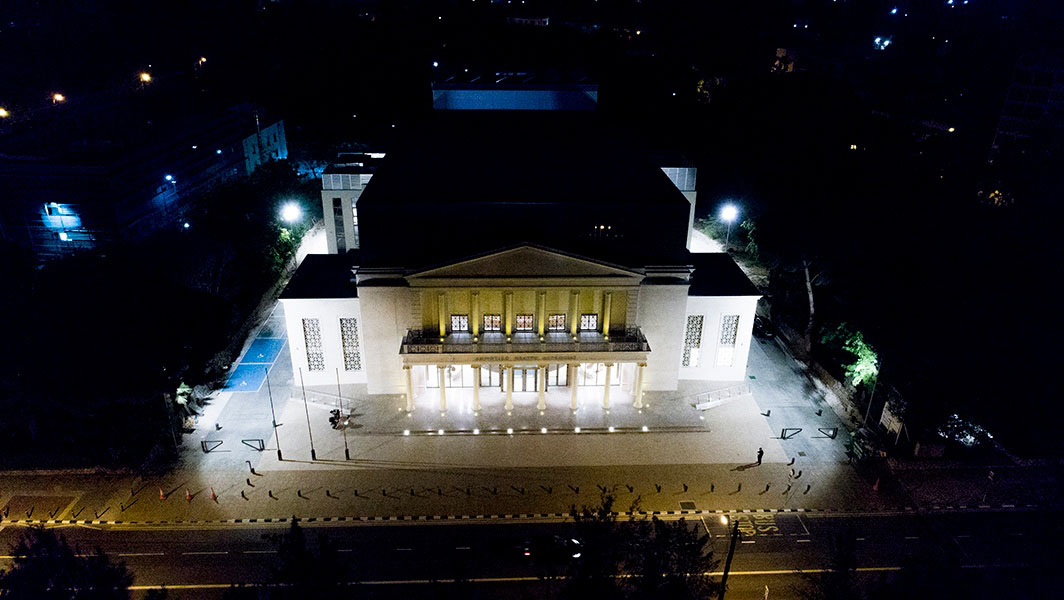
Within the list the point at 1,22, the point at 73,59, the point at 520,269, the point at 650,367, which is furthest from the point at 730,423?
the point at 1,22

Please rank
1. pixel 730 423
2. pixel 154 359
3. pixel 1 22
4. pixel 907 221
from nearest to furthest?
pixel 154 359 → pixel 730 423 → pixel 907 221 → pixel 1 22

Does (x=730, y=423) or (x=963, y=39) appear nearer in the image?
(x=730, y=423)

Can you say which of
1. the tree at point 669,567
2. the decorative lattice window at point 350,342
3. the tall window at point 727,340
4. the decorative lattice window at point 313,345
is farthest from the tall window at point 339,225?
the tree at point 669,567

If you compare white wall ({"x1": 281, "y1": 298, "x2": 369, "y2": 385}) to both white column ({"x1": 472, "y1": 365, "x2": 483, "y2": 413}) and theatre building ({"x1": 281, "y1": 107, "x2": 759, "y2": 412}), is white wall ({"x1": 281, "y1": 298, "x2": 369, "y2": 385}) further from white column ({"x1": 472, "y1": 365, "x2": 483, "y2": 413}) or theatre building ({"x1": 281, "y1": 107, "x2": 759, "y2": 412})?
white column ({"x1": 472, "y1": 365, "x2": 483, "y2": 413})

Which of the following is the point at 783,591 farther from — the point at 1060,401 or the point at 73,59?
the point at 73,59

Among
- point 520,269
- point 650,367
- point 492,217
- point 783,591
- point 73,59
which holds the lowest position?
point 783,591

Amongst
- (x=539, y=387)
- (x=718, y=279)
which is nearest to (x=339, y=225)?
(x=539, y=387)

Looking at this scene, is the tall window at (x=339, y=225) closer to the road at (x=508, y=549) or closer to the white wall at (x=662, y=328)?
the white wall at (x=662, y=328)

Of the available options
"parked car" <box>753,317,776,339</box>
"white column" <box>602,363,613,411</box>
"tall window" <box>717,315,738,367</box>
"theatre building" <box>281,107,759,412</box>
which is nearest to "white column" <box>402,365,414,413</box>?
"theatre building" <box>281,107,759,412</box>
